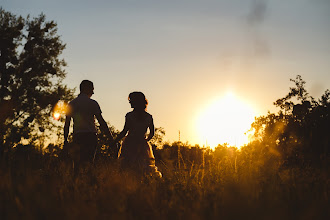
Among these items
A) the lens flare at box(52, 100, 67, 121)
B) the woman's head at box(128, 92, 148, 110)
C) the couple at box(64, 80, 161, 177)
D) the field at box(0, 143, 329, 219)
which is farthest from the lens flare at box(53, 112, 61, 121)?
the field at box(0, 143, 329, 219)

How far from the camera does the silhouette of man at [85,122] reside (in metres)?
7.91

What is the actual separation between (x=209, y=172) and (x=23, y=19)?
3186 centimetres

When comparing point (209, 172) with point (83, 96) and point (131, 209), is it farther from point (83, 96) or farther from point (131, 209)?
point (83, 96)

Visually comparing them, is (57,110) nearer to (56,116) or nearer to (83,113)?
(56,116)

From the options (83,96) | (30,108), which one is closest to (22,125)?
(30,108)

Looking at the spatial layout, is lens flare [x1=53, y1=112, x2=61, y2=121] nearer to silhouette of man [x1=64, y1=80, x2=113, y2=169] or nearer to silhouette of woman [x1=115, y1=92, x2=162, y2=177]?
silhouette of man [x1=64, y1=80, x2=113, y2=169]

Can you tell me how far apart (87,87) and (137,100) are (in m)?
1.08

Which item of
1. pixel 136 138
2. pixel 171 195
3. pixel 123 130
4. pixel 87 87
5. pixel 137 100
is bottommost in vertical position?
pixel 171 195

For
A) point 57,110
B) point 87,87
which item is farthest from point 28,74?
point 87,87

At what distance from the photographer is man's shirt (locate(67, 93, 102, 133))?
8000mm

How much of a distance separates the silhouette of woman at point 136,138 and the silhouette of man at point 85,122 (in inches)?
18.3

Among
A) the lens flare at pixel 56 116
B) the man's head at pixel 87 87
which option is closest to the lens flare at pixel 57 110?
the lens flare at pixel 56 116

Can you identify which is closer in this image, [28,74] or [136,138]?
[136,138]

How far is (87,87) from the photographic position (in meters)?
8.22
